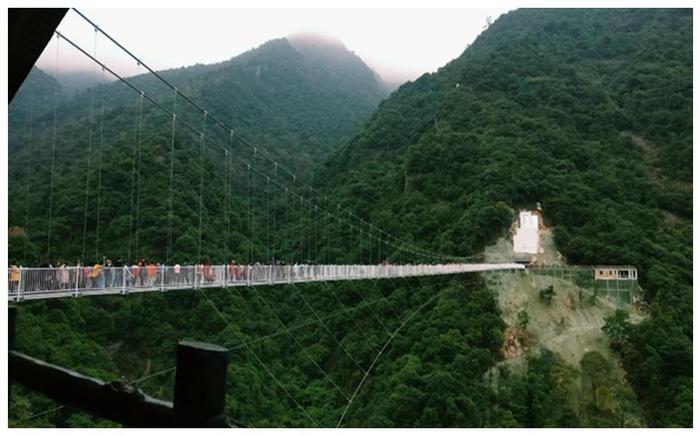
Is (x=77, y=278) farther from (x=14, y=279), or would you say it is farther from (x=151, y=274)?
(x=151, y=274)

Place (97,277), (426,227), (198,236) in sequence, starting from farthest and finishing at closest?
(426,227), (198,236), (97,277)

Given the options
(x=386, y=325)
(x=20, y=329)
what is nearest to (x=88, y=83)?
(x=386, y=325)

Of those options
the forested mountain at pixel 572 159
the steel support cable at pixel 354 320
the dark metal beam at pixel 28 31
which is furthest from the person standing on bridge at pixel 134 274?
the forested mountain at pixel 572 159

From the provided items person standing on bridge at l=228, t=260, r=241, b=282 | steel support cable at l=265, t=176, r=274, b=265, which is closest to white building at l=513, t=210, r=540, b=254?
steel support cable at l=265, t=176, r=274, b=265

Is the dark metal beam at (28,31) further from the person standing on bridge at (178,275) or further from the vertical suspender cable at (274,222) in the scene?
the vertical suspender cable at (274,222)

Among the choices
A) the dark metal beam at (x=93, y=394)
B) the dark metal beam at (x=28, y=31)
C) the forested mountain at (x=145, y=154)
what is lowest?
the dark metal beam at (x=93, y=394)

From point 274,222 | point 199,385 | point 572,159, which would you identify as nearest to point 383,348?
Result: point 274,222

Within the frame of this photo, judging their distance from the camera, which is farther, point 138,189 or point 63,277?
point 138,189
